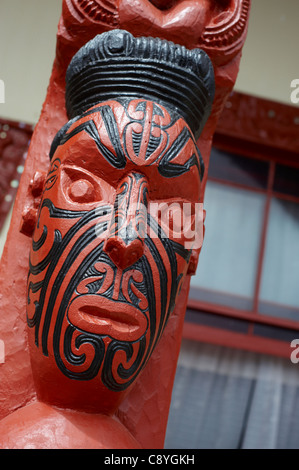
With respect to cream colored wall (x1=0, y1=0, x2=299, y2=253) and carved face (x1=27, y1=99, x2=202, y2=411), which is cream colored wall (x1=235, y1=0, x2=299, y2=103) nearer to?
cream colored wall (x1=0, y1=0, x2=299, y2=253)

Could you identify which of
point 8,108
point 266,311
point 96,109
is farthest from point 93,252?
point 266,311

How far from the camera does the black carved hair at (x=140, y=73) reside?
2.87ft

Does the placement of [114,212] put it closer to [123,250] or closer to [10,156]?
[123,250]

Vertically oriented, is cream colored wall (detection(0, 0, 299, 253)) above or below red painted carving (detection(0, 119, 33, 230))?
above

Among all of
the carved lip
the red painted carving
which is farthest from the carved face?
the red painted carving

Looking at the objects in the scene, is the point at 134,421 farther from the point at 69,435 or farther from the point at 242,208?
the point at 242,208

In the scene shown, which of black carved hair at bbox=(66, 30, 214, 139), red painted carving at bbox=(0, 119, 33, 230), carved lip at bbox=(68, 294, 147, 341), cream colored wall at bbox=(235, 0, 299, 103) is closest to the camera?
carved lip at bbox=(68, 294, 147, 341)

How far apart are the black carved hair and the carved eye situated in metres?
0.16

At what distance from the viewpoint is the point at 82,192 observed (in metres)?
0.80

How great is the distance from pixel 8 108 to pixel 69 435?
1.24 metres

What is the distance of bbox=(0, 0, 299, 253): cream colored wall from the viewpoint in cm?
173

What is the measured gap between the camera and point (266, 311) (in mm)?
1928

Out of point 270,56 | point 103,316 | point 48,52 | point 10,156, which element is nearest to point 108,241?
point 103,316

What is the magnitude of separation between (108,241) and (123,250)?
3cm
